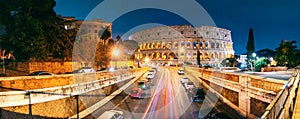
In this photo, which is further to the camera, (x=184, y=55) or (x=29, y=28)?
(x=184, y=55)

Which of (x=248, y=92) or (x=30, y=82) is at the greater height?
(x=30, y=82)

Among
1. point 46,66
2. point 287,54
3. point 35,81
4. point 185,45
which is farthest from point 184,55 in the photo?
point 35,81

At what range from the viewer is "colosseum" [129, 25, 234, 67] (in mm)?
130625

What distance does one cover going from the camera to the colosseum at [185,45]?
13062cm

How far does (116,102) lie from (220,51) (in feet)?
402

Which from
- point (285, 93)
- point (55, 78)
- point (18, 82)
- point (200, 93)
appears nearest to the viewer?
point (285, 93)

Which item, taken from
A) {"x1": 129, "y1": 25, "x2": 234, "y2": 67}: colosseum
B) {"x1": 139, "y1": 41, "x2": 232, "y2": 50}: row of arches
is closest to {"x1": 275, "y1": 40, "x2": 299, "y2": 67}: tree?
{"x1": 129, "y1": 25, "x2": 234, "y2": 67}: colosseum

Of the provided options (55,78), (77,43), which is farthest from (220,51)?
(55,78)

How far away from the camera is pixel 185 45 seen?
13400 cm

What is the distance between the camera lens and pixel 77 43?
42.3 meters

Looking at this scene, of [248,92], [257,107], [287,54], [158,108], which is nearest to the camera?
[257,107]

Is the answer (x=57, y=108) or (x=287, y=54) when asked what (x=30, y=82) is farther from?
(x=287, y=54)

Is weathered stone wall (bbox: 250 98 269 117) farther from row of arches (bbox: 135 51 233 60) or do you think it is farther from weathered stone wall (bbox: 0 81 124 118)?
row of arches (bbox: 135 51 233 60)

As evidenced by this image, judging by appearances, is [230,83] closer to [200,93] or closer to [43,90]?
[200,93]
